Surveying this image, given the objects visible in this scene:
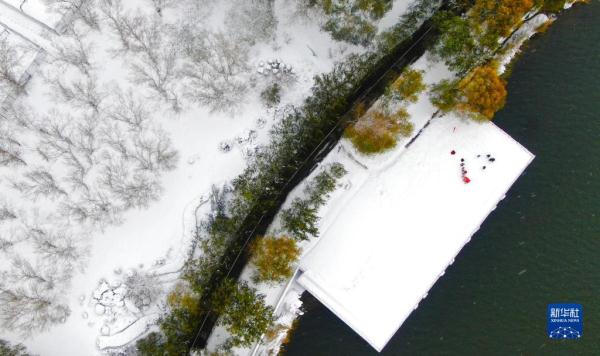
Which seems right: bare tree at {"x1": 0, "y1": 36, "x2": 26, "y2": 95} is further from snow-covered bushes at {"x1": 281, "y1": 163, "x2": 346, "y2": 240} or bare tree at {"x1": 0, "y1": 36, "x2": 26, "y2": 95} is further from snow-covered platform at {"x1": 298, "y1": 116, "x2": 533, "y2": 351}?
snow-covered platform at {"x1": 298, "y1": 116, "x2": 533, "y2": 351}

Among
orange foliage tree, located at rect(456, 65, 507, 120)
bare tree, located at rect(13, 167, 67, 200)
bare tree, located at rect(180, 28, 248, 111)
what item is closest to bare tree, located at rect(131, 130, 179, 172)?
bare tree, located at rect(180, 28, 248, 111)

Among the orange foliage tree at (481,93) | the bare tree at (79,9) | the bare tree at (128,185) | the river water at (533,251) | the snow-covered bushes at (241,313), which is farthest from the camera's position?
the river water at (533,251)

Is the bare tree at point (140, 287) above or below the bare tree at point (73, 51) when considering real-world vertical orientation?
below

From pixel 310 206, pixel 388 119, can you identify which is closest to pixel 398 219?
pixel 310 206

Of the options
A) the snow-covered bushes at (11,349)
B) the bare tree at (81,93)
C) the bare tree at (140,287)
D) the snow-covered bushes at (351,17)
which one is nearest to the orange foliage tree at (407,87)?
the snow-covered bushes at (351,17)

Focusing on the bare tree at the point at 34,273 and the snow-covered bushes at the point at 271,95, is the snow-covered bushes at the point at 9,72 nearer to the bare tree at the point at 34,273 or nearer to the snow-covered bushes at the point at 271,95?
the bare tree at the point at 34,273

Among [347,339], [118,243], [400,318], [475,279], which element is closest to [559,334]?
[475,279]
